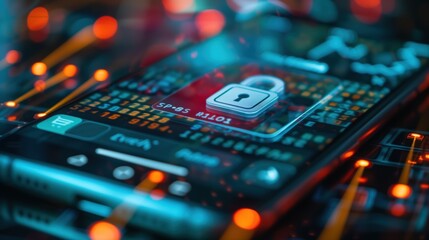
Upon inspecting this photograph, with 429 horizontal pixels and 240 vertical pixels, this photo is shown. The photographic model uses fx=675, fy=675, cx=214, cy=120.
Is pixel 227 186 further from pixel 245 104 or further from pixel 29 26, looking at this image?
pixel 29 26

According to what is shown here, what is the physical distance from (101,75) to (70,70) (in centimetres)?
3

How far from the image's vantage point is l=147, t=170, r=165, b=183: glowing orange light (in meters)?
0.43

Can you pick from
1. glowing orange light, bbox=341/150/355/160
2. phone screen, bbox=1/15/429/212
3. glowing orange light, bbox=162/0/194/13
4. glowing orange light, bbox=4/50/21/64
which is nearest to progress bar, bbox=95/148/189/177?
phone screen, bbox=1/15/429/212

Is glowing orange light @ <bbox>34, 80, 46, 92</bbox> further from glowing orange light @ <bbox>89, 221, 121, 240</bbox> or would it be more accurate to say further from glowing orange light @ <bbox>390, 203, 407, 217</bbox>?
glowing orange light @ <bbox>390, 203, 407, 217</bbox>

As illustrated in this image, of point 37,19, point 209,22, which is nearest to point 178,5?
point 209,22

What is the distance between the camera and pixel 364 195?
0.45m

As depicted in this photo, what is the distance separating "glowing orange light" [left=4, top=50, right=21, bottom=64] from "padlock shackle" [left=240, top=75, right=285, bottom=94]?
24 cm

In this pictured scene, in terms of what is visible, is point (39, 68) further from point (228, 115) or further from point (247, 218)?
point (247, 218)

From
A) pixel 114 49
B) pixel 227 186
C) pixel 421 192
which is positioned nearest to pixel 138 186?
pixel 227 186

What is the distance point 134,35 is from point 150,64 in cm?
13

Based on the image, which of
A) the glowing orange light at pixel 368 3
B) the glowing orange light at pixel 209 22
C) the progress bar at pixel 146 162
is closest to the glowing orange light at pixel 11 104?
the progress bar at pixel 146 162

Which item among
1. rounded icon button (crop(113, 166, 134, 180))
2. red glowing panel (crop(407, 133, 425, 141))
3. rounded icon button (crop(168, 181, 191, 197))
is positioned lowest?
rounded icon button (crop(113, 166, 134, 180))

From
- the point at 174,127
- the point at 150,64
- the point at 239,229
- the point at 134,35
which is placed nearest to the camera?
the point at 239,229

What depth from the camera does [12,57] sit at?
67 cm
